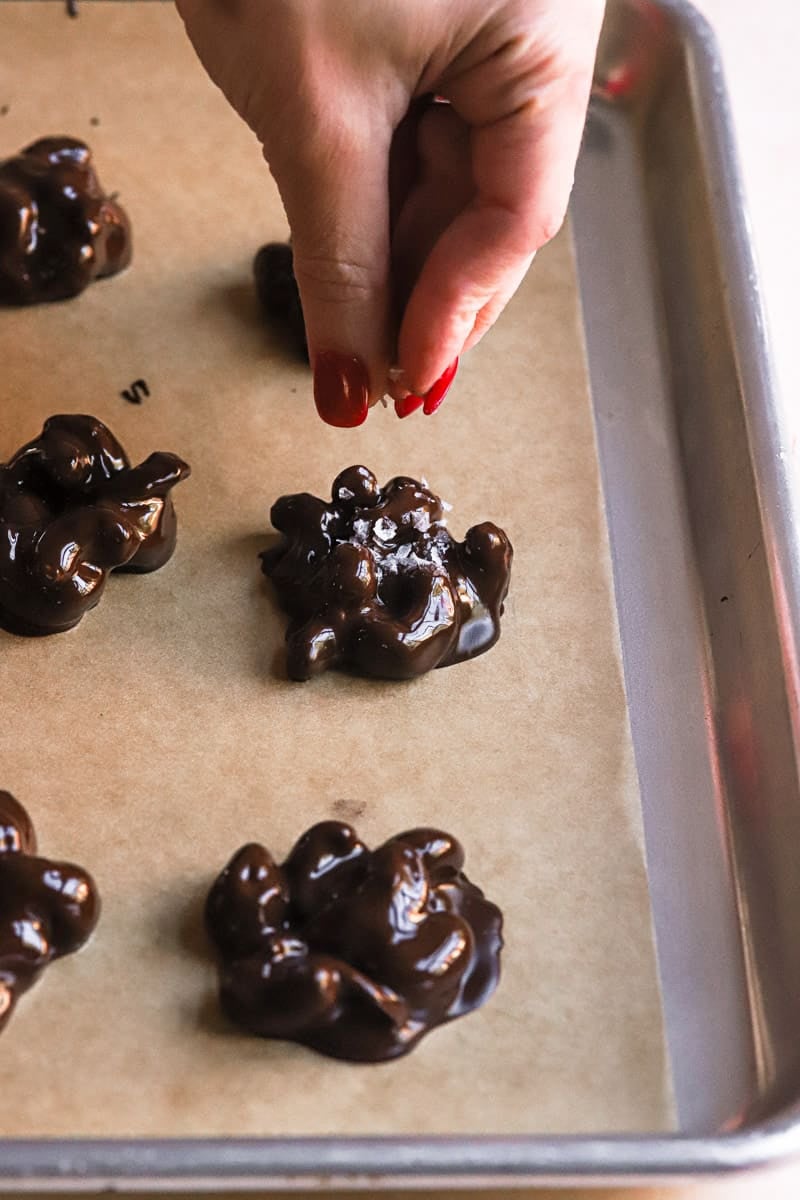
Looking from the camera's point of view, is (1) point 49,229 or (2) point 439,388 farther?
(1) point 49,229

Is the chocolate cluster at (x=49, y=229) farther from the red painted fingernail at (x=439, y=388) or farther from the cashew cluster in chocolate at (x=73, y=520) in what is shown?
the red painted fingernail at (x=439, y=388)

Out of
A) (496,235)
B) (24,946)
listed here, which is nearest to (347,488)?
(496,235)

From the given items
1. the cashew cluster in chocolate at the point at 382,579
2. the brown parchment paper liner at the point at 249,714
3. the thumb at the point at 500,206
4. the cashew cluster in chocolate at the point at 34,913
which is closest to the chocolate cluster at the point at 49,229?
the brown parchment paper liner at the point at 249,714

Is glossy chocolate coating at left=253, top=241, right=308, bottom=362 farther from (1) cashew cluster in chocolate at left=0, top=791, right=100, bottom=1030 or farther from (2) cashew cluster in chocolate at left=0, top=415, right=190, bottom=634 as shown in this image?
(1) cashew cluster in chocolate at left=0, top=791, right=100, bottom=1030

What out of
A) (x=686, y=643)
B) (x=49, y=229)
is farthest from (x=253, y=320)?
(x=686, y=643)

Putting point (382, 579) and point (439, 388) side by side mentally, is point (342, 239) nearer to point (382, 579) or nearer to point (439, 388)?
point (439, 388)

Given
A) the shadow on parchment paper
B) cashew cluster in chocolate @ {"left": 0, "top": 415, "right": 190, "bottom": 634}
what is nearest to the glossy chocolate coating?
the shadow on parchment paper
